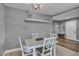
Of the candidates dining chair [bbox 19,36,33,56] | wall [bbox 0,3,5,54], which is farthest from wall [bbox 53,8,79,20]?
wall [bbox 0,3,5,54]

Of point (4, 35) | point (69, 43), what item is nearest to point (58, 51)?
point (69, 43)

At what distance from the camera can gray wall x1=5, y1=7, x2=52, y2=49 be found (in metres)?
1.09

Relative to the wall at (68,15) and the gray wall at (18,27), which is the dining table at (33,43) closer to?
the gray wall at (18,27)

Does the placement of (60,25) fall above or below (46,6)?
below

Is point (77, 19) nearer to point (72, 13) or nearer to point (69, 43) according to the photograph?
point (72, 13)

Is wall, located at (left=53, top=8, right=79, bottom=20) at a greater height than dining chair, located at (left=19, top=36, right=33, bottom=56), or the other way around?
wall, located at (left=53, top=8, right=79, bottom=20)

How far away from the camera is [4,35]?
3.57 ft

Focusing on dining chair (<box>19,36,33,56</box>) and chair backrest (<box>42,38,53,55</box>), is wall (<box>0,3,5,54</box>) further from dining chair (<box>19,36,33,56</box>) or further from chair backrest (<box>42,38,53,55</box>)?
chair backrest (<box>42,38,53,55</box>)

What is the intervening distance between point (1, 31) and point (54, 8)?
2.85 ft

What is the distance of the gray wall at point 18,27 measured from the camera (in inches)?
42.9

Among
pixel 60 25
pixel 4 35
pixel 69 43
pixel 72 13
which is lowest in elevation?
pixel 69 43

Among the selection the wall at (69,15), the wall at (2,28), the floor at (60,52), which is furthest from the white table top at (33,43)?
the wall at (69,15)

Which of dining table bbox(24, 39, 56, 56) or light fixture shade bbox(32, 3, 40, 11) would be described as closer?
light fixture shade bbox(32, 3, 40, 11)

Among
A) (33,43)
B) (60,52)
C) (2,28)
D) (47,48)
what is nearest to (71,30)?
(60,52)
